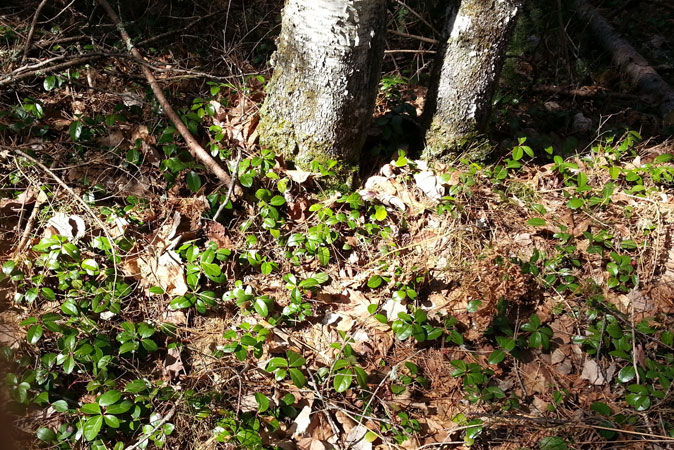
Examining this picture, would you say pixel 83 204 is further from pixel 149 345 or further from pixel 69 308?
pixel 149 345

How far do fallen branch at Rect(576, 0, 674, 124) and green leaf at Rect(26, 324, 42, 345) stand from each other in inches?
201

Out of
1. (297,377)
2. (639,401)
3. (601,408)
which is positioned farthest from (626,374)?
(297,377)

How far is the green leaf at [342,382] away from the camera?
2455 millimetres

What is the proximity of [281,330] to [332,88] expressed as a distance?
1.53 m

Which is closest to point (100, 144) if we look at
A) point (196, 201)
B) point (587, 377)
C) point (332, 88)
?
point (196, 201)

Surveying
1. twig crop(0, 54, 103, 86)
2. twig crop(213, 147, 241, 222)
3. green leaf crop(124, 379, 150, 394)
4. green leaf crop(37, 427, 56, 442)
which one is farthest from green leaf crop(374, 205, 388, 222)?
twig crop(0, 54, 103, 86)

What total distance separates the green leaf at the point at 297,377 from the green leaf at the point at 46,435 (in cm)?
112

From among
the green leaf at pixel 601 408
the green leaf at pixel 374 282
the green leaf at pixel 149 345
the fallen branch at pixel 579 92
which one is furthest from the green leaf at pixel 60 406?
the fallen branch at pixel 579 92

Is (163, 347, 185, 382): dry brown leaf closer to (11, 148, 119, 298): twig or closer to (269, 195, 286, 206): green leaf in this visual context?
(11, 148, 119, 298): twig

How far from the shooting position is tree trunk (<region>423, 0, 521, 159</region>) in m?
3.14

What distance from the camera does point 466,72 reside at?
10.8 feet

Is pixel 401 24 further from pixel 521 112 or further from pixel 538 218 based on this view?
pixel 538 218

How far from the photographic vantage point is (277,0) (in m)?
4.96

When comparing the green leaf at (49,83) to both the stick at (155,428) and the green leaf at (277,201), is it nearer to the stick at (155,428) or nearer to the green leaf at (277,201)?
the green leaf at (277,201)
